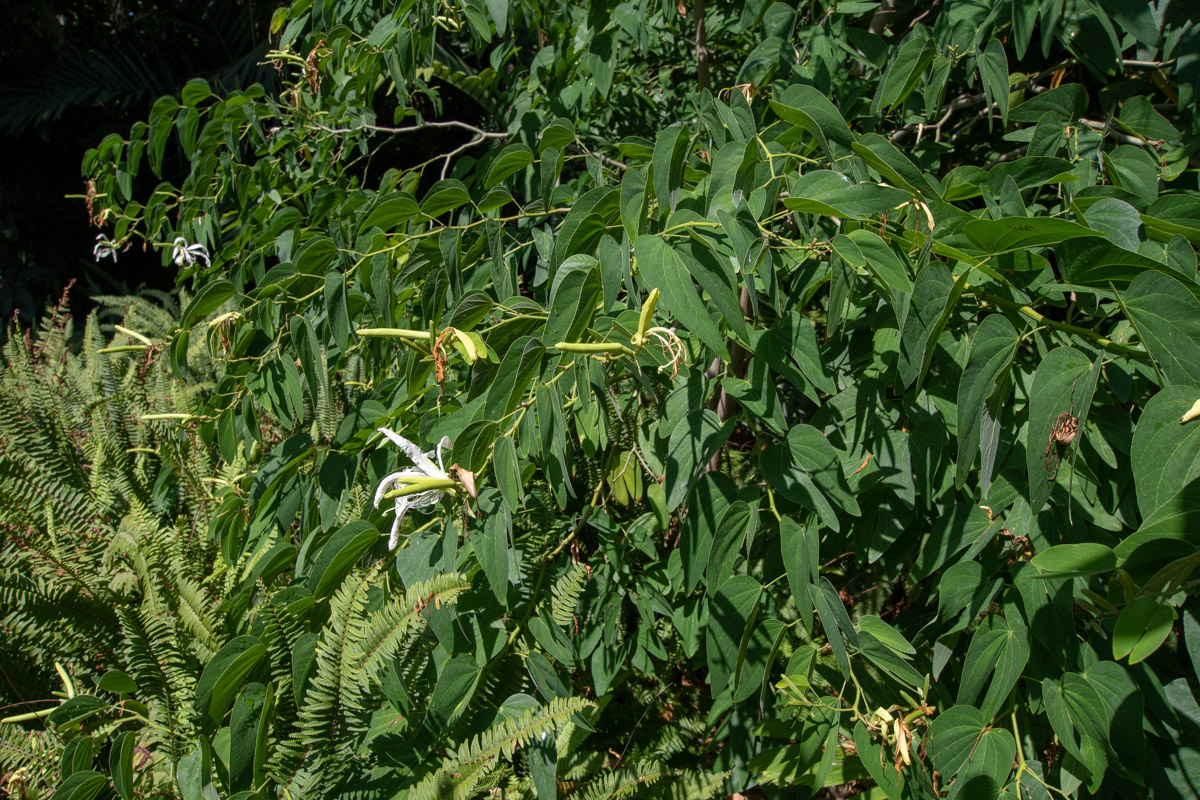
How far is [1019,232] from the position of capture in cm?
A: 55

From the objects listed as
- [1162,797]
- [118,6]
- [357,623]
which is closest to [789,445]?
[1162,797]

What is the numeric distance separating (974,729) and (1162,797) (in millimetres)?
172

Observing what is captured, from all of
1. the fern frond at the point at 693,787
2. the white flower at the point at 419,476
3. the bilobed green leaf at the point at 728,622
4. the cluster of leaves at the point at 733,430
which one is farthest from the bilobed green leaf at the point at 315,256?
the fern frond at the point at 693,787

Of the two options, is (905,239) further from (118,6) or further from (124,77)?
(118,6)

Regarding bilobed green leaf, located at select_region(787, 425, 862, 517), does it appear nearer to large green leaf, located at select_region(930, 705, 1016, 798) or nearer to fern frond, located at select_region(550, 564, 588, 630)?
large green leaf, located at select_region(930, 705, 1016, 798)

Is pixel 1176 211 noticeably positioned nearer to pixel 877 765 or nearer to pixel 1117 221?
pixel 1117 221

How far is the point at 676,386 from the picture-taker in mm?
883

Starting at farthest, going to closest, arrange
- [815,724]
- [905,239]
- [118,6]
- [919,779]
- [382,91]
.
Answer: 1. [118,6]
2. [382,91]
3. [815,724]
4. [919,779]
5. [905,239]

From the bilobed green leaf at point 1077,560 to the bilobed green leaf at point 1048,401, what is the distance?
0.04 meters

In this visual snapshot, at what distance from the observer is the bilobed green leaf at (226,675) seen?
2.34ft

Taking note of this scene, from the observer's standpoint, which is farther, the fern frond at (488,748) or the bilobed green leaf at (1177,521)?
the fern frond at (488,748)

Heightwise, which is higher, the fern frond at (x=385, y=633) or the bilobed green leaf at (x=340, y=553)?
the bilobed green leaf at (x=340, y=553)

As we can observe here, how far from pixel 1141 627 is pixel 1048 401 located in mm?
164

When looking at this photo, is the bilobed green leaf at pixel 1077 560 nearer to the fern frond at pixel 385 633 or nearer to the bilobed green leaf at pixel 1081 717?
the bilobed green leaf at pixel 1081 717
